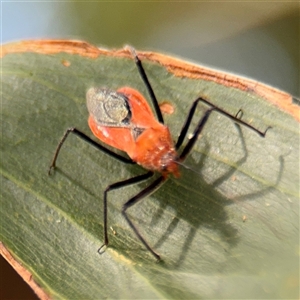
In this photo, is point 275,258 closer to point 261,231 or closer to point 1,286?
point 261,231

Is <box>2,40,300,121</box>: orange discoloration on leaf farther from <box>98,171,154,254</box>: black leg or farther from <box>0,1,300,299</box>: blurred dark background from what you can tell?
<box>0,1,300,299</box>: blurred dark background

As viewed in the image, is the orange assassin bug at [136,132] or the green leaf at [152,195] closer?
the green leaf at [152,195]

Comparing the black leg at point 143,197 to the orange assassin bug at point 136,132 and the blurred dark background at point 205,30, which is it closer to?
the orange assassin bug at point 136,132

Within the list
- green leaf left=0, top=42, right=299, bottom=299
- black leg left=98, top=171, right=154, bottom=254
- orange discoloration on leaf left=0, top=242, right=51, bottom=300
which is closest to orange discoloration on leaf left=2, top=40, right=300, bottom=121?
green leaf left=0, top=42, right=299, bottom=299

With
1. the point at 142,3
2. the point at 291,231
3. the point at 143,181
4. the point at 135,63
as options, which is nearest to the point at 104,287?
the point at 143,181

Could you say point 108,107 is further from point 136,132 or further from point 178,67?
point 178,67

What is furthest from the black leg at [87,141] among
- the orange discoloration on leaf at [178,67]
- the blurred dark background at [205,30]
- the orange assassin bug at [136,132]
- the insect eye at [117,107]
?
the blurred dark background at [205,30]
